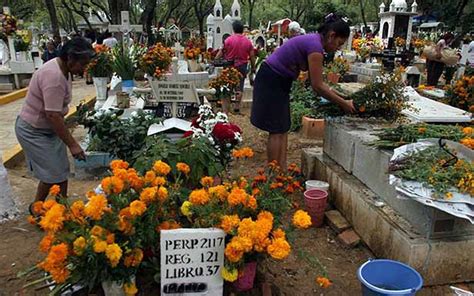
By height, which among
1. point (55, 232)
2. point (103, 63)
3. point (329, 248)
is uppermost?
point (103, 63)

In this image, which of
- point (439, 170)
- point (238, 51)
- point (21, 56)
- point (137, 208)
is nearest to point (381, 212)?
point (439, 170)

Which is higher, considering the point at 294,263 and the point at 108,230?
the point at 108,230

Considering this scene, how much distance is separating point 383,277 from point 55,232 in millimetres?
1851

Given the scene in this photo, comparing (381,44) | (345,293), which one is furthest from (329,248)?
(381,44)

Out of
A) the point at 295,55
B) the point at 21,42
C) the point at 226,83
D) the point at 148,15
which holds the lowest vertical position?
the point at 226,83

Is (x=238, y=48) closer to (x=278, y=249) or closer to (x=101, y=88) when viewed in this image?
(x=101, y=88)

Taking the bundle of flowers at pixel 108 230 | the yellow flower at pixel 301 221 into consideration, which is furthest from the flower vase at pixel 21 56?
the yellow flower at pixel 301 221

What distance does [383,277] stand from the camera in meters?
2.46

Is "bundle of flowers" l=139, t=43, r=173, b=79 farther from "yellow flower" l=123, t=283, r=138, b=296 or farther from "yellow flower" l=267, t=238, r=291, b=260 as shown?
"yellow flower" l=267, t=238, r=291, b=260

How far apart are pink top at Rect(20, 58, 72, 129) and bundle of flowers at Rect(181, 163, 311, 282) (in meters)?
1.42

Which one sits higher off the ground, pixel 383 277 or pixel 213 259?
pixel 213 259

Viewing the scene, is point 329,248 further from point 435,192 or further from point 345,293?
point 435,192

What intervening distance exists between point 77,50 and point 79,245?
166cm

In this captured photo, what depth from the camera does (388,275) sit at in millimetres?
2447
